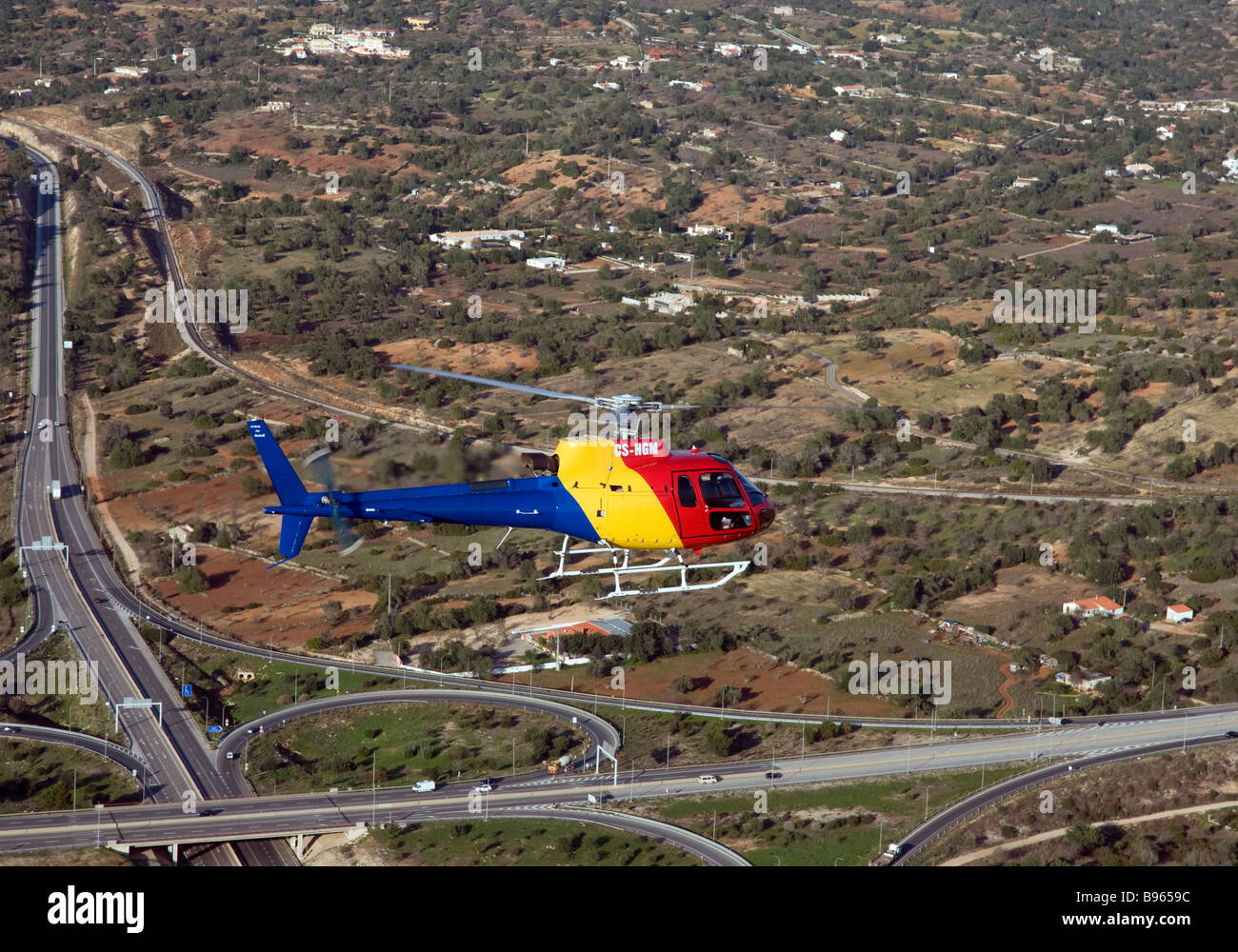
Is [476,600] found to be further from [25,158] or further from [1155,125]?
[1155,125]

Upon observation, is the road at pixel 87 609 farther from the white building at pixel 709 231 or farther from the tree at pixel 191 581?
the white building at pixel 709 231

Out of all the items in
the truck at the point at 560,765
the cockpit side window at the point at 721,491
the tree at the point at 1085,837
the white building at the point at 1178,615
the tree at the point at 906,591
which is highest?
the cockpit side window at the point at 721,491

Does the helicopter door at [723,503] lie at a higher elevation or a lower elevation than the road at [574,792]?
higher

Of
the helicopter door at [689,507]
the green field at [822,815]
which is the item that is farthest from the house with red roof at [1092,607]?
the helicopter door at [689,507]

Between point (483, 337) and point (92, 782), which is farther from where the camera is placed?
point (483, 337)

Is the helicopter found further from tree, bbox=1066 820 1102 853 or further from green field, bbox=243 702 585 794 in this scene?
green field, bbox=243 702 585 794

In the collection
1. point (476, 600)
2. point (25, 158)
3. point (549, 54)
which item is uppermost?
point (549, 54)

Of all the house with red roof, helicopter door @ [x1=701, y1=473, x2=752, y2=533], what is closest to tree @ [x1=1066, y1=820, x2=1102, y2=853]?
the house with red roof

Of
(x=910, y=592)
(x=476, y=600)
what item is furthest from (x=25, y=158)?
(x=910, y=592)
